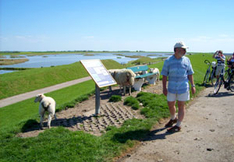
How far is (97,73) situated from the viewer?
26.0 feet

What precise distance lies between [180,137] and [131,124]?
5.33 feet

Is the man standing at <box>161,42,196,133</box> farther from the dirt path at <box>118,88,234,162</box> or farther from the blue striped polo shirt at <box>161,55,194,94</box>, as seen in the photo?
the dirt path at <box>118,88,234,162</box>

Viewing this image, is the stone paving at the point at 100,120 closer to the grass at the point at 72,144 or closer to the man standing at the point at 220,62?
the grass at the point at 72,144

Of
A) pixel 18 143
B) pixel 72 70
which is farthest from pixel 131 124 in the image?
pixel 72 70

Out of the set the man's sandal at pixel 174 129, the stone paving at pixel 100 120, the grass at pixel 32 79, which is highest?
the man's sandal at pixel 174 129

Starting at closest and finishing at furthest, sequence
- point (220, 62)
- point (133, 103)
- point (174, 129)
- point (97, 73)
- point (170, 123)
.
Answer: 1. point (174, 129)
2. point (170, 123)
3. point (97, 73)
4. point (133, 103)
5. point (220, 62)

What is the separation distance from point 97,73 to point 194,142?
14.0 feet

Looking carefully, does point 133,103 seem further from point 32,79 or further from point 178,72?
point 32,79

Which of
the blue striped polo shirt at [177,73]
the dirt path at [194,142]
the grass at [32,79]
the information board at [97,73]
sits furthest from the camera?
the grass at [32,79]

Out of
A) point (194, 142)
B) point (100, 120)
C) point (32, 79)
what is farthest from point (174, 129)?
point (32, 79)

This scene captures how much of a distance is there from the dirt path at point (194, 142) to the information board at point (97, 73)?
8.41ft

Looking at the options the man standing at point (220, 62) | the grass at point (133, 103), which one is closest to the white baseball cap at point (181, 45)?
the grass at point (133, 103)

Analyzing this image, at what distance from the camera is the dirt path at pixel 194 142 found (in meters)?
4.59

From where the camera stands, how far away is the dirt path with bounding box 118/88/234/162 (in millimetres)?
4594
